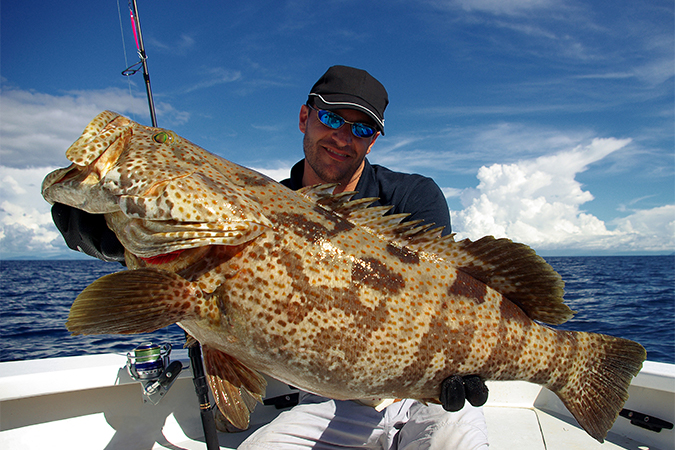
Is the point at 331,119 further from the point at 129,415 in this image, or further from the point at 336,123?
the point at 129,415

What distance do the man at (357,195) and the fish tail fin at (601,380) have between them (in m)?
0.74

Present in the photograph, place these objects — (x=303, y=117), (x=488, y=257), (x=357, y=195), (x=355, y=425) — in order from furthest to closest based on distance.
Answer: (x=303, y=117), (x=357, y=195), (x=355, y=425), (x=488, y=257)

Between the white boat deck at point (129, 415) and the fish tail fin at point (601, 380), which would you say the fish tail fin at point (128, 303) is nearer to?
the white boat deck at point (129, 415)

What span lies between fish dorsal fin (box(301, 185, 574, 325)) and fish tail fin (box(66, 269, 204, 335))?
3.24 ft

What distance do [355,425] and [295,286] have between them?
201cm

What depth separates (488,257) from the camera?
2.62 meters

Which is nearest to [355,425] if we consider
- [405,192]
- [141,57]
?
[405,192]

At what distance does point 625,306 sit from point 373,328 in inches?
1019

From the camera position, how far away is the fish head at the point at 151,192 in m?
1.93

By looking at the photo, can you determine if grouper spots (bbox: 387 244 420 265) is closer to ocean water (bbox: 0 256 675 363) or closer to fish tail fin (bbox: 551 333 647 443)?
fish tail fin (bbox: 551 333 647 443)

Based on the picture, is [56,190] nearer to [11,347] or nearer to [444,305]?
[444,305]

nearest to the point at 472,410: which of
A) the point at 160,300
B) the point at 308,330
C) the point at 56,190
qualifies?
the point at 308,330

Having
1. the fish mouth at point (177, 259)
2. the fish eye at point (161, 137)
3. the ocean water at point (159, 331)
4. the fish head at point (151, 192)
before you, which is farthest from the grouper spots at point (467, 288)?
the ocean water at point (159, 331)

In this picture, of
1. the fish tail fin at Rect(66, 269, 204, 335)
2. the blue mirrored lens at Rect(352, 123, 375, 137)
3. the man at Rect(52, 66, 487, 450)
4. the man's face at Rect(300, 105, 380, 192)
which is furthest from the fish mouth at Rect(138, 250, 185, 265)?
the blue mirrored lens at Rect(352, 123, 375, 137)
